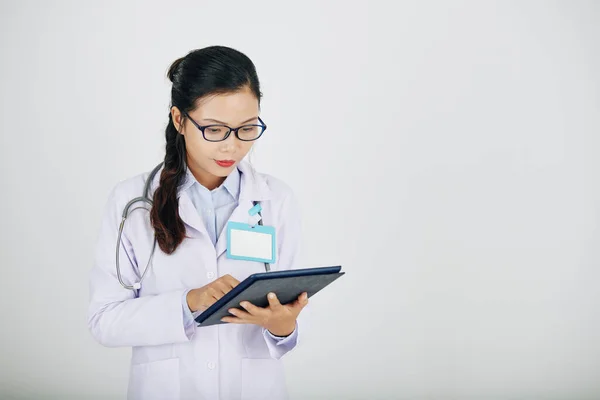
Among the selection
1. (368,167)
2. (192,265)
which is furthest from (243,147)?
(368,167)

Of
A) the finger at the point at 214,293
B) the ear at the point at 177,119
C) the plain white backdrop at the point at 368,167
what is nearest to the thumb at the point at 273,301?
the finger at the point at 214,293

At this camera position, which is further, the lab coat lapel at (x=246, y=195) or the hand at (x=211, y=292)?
the lab coat lapel at (x=246, y=195)

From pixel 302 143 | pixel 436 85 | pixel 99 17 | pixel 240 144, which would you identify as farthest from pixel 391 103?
pixel 240 144

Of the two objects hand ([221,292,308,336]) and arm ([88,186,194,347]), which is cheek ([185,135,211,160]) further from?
hand ([221,292,308,336])

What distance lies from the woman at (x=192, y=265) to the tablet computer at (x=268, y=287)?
50 millimetres

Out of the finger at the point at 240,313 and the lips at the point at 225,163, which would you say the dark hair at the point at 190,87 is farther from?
the finger at the point at 240,313

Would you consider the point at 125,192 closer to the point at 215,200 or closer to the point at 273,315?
the point at 215,200

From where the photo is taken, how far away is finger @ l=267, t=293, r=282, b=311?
4.94 ft

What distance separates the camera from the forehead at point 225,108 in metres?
1.65

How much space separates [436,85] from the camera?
3.17 metres

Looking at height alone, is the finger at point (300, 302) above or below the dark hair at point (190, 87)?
below

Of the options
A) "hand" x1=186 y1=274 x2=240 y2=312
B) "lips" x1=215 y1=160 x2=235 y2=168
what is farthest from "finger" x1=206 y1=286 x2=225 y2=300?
"lips" x1=215 y1=160 x2=235 y2=168

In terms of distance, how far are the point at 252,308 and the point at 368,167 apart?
5.76 feet

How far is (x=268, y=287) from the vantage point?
1449mm
